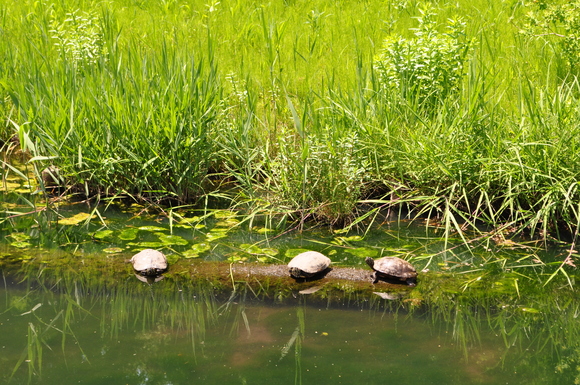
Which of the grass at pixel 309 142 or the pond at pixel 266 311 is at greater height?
the grass at pixel 309 142

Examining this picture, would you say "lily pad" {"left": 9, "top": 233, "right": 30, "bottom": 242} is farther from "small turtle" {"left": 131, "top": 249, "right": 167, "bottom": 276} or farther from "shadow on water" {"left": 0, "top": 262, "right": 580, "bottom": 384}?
"small turtle" {"left": 131, "top": 249, "right": 167, "bottom": 276}

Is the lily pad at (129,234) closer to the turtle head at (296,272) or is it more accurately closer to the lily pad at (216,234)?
the lily pad at (216,234)

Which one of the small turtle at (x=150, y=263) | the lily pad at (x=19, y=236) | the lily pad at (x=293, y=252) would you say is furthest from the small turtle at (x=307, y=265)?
the lily pad at (x=19, y=236)

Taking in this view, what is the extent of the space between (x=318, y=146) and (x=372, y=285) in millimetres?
1013

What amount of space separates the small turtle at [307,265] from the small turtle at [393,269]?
0.77 ft

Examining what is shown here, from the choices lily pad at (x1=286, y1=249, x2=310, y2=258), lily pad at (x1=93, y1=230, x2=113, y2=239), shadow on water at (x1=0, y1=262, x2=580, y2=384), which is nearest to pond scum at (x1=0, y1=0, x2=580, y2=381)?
lily pad at (x1=93, y1=230, x2=113, y2=239)

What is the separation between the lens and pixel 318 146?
12.8 ft

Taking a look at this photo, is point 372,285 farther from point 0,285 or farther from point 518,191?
point 0,285

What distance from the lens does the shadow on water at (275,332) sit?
2.54m

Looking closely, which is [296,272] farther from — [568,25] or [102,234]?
[568,25]

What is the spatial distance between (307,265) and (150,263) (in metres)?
0.82

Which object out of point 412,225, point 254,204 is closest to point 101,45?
point 254,204

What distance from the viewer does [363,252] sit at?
11.9 feet

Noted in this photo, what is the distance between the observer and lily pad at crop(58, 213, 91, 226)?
394cm
